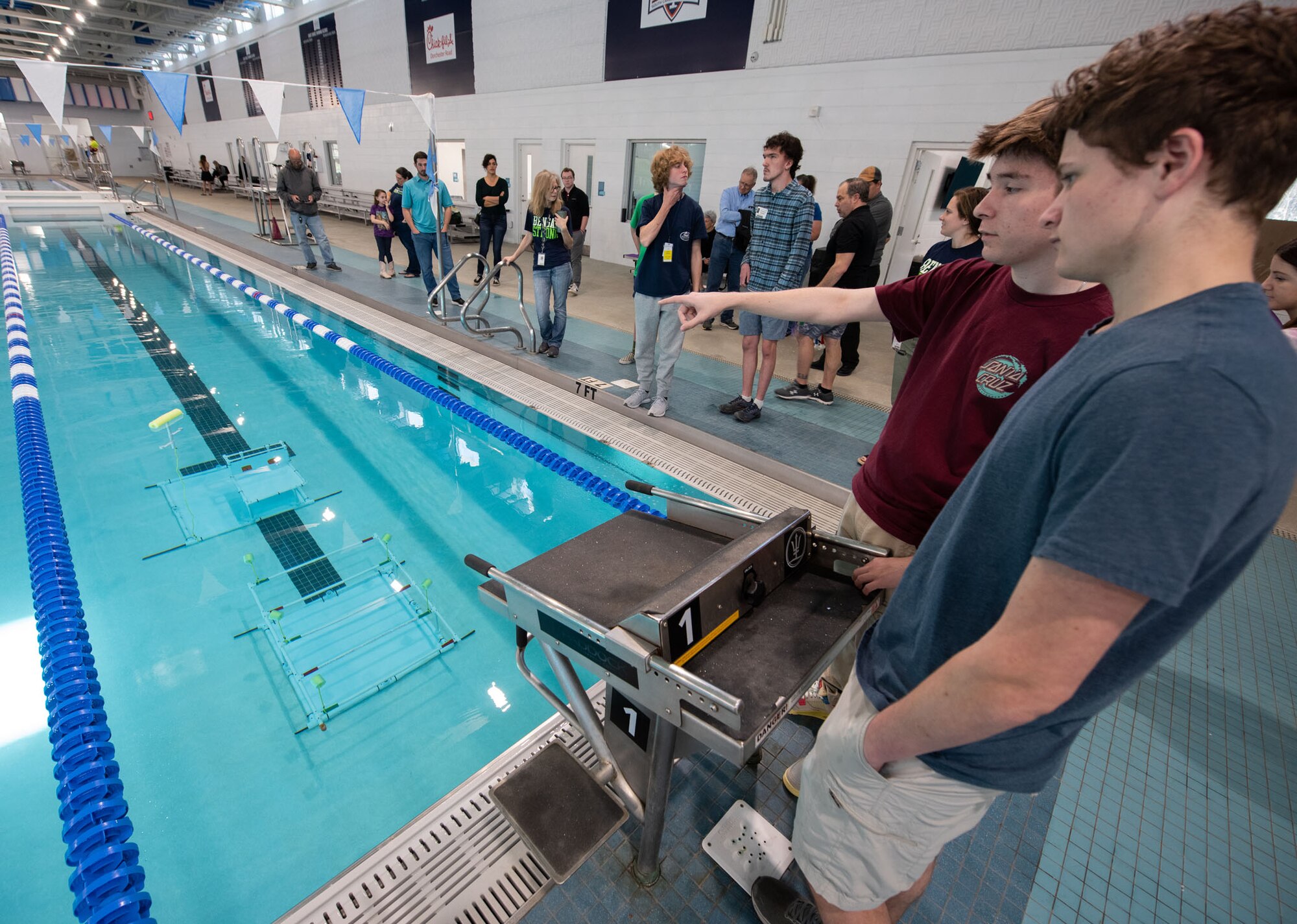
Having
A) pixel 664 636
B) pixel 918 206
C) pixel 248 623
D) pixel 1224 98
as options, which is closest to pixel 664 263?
pixel 248 623

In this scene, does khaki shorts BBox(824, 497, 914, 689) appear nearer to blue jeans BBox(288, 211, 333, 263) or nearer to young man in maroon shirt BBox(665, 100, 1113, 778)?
young man in maroon shirt BBox(665, 100, 1113, 778)

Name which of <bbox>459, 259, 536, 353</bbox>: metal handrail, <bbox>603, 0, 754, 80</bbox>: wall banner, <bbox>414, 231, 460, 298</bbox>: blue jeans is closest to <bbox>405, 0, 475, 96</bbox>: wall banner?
<bbox>603, 0, 754, 80</bbox>: wall banner

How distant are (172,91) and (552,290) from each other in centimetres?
505

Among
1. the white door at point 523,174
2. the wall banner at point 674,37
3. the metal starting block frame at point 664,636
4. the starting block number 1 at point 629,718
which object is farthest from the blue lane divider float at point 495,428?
the white door at point 523,174

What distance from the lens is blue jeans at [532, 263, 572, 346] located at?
190 inches

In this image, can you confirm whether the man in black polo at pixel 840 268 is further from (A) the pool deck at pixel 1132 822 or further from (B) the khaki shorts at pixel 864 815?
(B) the khaki shorts at pixel 864 815

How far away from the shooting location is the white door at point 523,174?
11109 millimetres

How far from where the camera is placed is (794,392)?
451cm

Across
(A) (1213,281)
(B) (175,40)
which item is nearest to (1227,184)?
(A) (1213,281)

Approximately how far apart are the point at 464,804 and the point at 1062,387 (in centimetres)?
178

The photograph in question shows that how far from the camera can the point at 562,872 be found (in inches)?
53.4

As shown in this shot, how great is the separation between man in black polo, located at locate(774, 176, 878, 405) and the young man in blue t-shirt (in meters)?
3.12

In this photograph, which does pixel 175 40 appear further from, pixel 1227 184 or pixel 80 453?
pixel 1227 184

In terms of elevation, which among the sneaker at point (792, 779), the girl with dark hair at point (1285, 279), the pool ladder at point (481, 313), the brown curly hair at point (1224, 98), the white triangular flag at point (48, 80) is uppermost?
the white triangular flag at point (48, 80)
